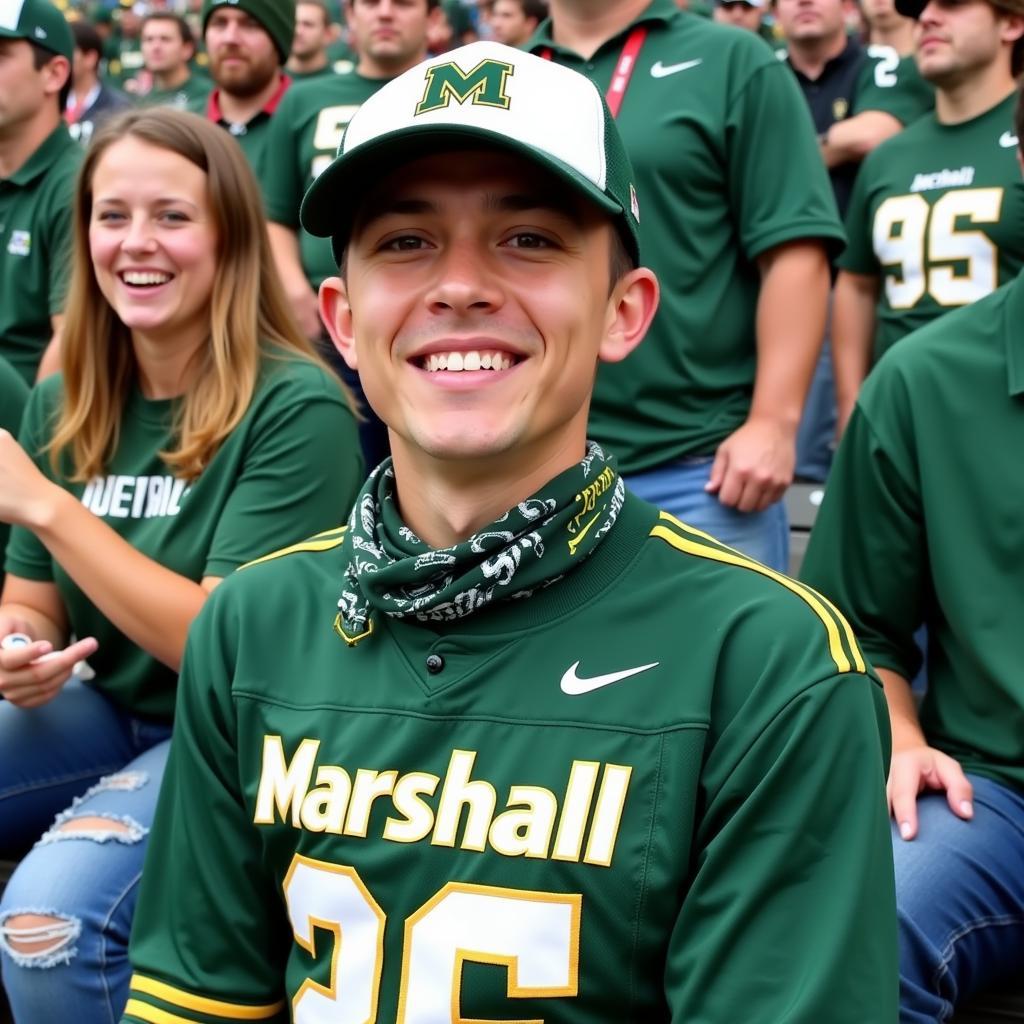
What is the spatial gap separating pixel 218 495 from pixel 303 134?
1.83 meters

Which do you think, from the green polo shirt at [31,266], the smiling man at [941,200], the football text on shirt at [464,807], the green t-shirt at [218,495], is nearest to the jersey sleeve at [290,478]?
the green t-shirt at [218,495]

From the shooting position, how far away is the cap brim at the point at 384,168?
4.79 feet

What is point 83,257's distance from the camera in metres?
2.92

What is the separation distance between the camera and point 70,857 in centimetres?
235

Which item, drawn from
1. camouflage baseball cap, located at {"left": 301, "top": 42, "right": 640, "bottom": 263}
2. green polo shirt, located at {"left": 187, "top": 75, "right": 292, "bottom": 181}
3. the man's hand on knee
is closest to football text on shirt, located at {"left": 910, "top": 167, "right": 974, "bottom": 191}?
the man's hand on knee

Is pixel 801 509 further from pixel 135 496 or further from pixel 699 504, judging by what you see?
pixel 135 496

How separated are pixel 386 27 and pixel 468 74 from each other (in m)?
3.01

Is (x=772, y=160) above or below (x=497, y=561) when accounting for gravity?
above

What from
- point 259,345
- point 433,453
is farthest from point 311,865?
point 259,345

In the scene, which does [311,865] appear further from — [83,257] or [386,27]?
→ [386,27]

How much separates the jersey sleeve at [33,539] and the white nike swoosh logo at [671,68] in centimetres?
141

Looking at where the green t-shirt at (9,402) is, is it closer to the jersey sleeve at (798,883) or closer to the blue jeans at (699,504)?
the blue jeans at (699,504)

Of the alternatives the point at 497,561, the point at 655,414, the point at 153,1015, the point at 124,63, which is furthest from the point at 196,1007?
the point at 124,63

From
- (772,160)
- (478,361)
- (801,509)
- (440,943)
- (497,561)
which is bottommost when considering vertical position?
(801,509)
